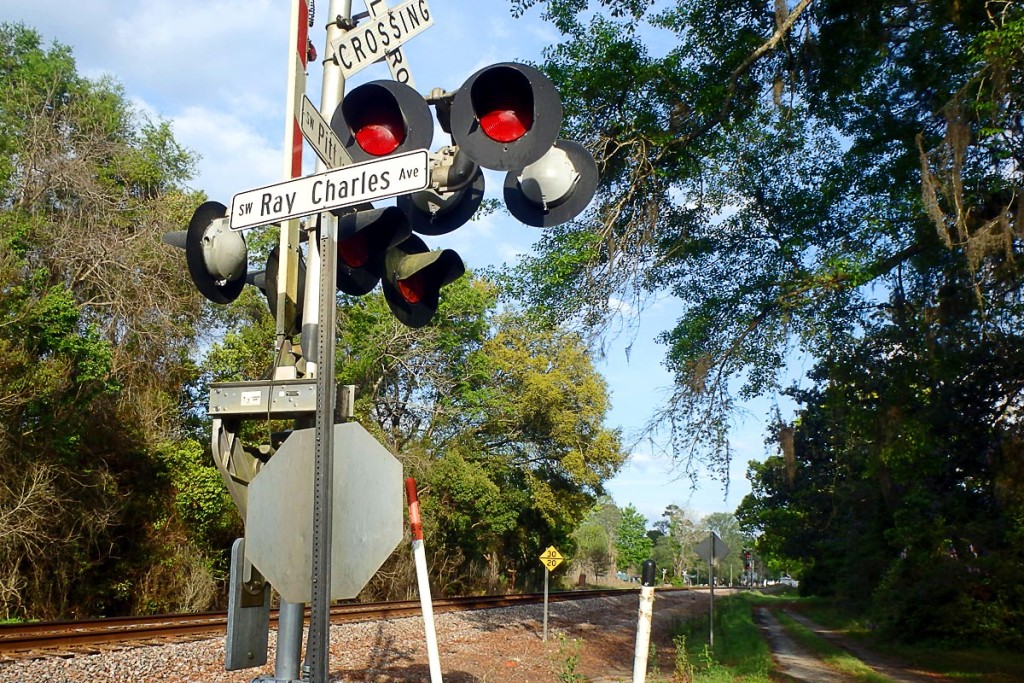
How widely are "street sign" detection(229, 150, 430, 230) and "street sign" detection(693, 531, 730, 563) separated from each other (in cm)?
2172

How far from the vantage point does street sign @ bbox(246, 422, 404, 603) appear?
12.3 feet

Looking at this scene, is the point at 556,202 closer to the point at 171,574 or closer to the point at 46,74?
the point at 171,574

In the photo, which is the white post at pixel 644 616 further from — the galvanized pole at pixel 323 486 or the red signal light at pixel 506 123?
the red signal light at pixel 506 123

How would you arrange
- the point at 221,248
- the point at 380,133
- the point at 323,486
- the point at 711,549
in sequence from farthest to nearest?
the point at 711,549 → the point at 380,133 → the point at 221,248 → the point at 323,486


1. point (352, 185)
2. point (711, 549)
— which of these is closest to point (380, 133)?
point (352, 185)

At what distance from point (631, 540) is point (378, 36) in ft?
356

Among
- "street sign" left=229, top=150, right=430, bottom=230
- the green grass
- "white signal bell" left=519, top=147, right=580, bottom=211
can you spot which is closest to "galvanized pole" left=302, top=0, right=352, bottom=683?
"street sign" left=229, top=150, right=430, bottom=230

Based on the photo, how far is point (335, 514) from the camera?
12.6 ft

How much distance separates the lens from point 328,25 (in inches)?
213

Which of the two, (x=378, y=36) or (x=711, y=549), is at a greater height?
(x=378, y=36)

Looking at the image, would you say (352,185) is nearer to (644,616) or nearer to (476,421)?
(644,616)

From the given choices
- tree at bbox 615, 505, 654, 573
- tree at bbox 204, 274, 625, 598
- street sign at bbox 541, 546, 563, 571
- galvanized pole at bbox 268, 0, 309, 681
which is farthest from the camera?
tree at bbox 615, 505, 654, 573

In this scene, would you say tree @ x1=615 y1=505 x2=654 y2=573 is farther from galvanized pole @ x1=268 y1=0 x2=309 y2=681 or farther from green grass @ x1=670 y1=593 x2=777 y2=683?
galvanized pole @ x1=268 y1=0 x2=309 y2=681

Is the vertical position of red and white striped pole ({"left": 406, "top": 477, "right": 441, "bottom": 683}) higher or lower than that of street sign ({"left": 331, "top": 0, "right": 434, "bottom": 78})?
lower
